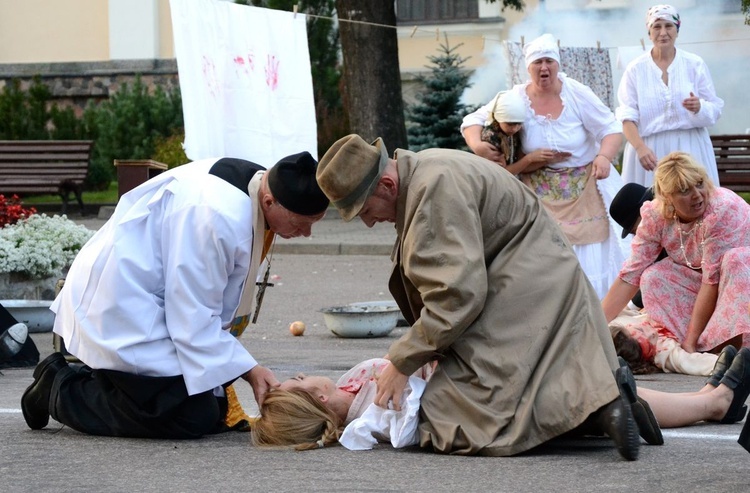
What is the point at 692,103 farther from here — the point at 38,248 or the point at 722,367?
the point at 38,248

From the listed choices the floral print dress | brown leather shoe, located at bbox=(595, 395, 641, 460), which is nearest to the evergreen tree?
the floral print dress

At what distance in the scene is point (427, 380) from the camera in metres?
5.03

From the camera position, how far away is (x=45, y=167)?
795 inches

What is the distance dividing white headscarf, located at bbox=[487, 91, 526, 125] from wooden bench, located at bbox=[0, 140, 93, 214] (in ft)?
40.8

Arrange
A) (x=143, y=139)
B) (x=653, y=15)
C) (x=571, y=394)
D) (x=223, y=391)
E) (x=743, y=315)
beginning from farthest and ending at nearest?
(x=143, y=139) < (x=653, y=15) < (x=743, y=315) < (x=223, y=391) < (x=571, y=394)

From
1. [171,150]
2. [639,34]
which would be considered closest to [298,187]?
[171,150]

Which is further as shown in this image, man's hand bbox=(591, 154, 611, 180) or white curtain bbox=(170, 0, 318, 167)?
white curtain bbox=(170, 0, 318, 167)

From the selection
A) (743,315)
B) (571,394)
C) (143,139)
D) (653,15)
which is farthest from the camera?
(143,139)

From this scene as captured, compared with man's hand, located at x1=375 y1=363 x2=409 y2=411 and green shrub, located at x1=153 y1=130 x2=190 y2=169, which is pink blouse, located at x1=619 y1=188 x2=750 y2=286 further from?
green shrub, located at x1=153 y1=130 x2=190 y2=169

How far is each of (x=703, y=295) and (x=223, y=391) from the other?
2.75 meters

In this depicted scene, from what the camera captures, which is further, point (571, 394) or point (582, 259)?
point (582, 259)

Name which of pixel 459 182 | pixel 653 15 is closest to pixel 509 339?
pixel 459 182

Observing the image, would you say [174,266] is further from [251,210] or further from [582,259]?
[582,259]

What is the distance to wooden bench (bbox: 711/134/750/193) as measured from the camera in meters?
17.6
